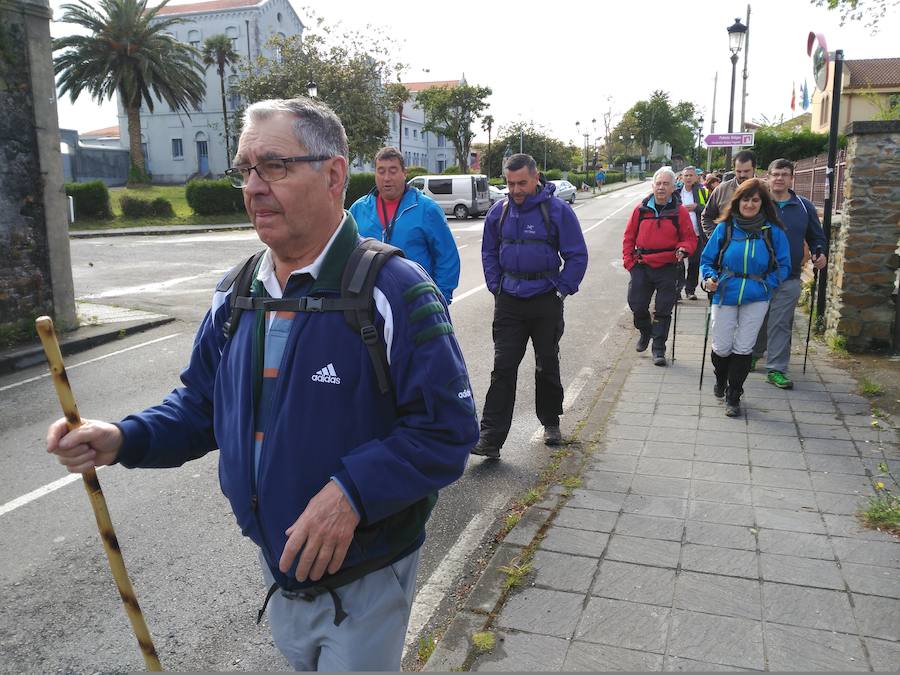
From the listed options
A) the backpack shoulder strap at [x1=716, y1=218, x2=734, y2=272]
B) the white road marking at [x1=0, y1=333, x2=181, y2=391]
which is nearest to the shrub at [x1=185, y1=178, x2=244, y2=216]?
the white road marking at [x1=0, y1=333, x2=181, y2=391]

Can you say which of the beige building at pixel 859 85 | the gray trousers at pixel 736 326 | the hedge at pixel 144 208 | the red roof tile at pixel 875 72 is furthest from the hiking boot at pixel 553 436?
the red roof tile at pixel 875 72

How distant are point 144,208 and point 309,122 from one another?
1326 inches

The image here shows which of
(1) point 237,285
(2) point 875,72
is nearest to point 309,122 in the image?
(1) point 237,285

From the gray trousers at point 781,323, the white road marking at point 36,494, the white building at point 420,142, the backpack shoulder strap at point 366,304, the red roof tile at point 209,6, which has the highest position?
the red roof tile at point 209,6

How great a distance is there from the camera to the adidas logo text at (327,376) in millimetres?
1778

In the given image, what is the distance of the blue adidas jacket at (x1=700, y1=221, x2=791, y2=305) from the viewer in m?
6.13

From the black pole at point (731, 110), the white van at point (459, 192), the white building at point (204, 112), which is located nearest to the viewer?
the black pole at point (731, 110)

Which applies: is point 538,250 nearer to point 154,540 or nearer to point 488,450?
point 488,450

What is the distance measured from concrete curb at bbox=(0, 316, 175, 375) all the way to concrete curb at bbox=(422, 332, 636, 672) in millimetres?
6645

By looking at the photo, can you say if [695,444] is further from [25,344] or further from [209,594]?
[25,344]

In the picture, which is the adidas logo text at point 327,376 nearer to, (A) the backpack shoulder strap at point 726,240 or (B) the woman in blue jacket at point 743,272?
(B) the woman in blue jacket at point 743,272

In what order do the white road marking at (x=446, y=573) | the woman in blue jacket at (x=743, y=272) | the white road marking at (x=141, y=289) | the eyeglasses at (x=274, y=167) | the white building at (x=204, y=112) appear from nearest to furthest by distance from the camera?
1. the eyeglasses at (x=274, y=167)
2. the white road marking at (x=446, y=573)
3. the woman in blue jacket at (x=743, y=272)
4. the white road marking at (x=141, y=289)
5. the white building at (x=204, y=112)

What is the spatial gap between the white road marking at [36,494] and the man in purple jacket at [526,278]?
266cm

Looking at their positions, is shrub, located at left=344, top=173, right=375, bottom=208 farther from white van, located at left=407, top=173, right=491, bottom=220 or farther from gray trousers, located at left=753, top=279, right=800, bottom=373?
gray trousers, located at left=753, top=279, right=800, bottom=373
